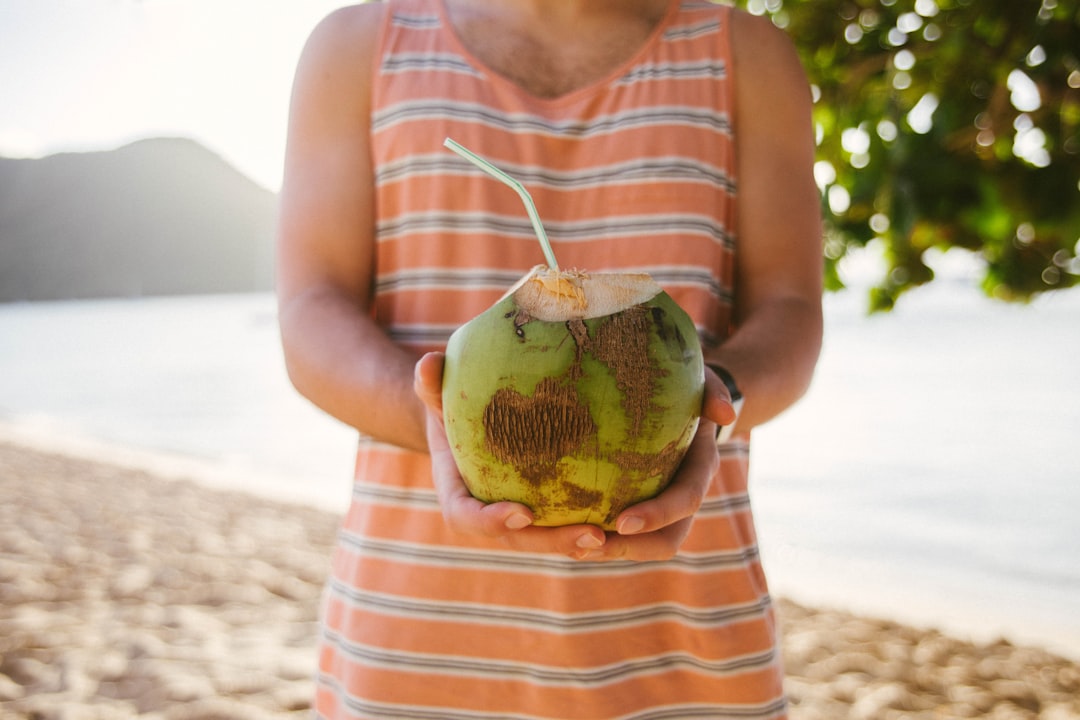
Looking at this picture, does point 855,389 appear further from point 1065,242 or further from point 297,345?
point 297,345

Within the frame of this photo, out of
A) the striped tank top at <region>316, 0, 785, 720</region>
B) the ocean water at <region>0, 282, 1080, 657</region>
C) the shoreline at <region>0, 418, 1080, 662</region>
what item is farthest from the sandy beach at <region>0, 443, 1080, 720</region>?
the striped tank top at <region>316, 0, 785, 720</region>

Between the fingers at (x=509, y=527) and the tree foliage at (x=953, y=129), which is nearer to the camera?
the fingers at (x=509, y=527)

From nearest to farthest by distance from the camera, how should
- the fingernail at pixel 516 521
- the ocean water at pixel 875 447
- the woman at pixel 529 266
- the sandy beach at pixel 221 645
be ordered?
the fingernail at pixel 516 521, the woman at pixel 529 266, the sandy beach at pixel 221 645, the ocean water at pixel 875 447

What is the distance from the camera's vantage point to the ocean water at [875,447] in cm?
641

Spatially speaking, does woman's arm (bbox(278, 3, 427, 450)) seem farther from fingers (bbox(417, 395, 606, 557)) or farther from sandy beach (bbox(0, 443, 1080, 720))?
sandy beach (bbox(0, 443, 1080, 720))

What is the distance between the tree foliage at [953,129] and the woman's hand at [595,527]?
6.32 ft

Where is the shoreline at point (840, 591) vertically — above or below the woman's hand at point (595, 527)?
below

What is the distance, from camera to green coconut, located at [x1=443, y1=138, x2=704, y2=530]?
981 mm

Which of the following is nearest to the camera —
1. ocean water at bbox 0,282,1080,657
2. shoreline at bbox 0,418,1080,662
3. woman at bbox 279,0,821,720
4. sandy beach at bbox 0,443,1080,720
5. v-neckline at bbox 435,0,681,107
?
woman at bbox 279,0,821,720

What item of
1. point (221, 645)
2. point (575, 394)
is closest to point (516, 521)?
point (575, 394)

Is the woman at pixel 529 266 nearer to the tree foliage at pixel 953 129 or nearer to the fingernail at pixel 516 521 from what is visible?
the fingernail at pixel 516 521

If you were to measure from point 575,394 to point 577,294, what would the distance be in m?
0.12

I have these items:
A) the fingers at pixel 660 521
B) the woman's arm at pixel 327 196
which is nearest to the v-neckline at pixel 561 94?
the woman's arm at pixel 327 196

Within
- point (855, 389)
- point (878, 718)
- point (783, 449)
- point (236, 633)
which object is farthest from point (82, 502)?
point (855, 389)
